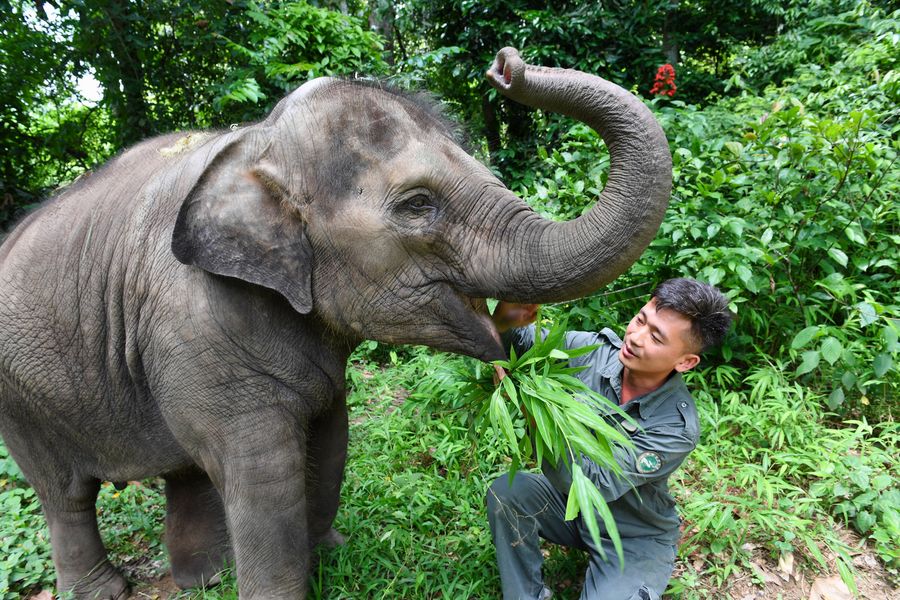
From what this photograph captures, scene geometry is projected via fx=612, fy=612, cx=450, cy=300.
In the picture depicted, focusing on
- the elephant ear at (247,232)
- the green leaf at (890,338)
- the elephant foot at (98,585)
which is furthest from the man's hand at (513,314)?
the elephant foot at (98,585)

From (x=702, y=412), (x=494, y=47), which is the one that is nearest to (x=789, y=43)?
(x=494, y=47)

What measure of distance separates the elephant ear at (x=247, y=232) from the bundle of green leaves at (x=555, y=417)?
27.4 inches

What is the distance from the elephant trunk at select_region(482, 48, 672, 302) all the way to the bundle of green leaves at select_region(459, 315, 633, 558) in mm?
301

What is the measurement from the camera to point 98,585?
9.57 feet

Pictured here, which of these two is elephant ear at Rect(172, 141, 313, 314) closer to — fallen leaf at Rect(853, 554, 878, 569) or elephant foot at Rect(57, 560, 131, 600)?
elephant foot at Rect(57, 560, 131, 600)

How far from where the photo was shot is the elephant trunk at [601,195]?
1.63 meters

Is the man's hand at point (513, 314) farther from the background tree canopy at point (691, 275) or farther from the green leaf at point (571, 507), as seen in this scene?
the green leaf at point (571, 507)

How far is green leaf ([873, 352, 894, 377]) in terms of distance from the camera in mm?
3189

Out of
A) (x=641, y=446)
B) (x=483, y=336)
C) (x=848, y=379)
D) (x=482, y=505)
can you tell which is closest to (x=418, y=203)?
(x=483, y=336)

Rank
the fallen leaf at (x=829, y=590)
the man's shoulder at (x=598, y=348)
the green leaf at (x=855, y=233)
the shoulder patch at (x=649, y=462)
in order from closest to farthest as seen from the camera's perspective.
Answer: the shoulder patch at (x=649, y=462), the man's shoulder at (x=598, y=348), the fallen leaf at (x=829, y=590), the green leaf at (x=855, y=233)

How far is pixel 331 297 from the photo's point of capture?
77.4 inches

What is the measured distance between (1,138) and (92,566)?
419 centimetres

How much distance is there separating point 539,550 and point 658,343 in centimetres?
103

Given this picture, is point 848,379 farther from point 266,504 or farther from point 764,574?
point 266,504
